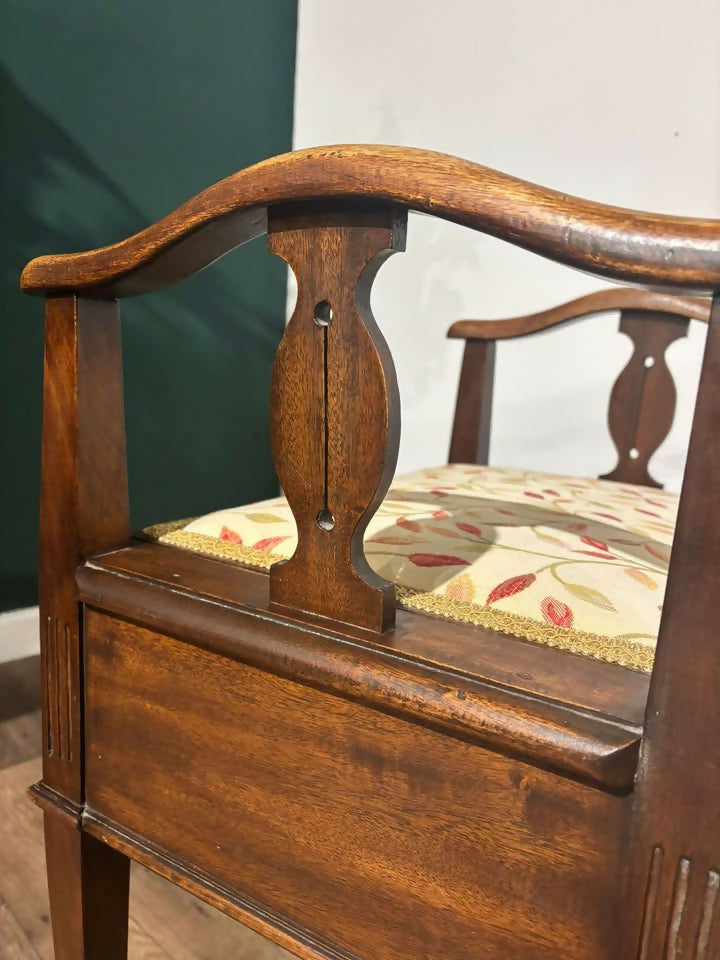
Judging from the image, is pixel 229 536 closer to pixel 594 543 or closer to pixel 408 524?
pixel 408 524

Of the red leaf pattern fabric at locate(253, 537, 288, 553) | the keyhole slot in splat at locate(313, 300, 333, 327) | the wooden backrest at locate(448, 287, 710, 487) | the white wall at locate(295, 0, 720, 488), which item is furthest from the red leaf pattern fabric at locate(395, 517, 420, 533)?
the white wall at locate(295, 0, 720, 488)

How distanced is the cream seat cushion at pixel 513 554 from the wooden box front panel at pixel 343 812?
0.32 feet

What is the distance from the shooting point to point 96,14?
5.21ft

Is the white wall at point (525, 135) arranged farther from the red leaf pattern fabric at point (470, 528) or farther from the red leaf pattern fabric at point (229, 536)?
the red leaf pattern fabric at point (229, 536)

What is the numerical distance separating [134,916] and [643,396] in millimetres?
1112

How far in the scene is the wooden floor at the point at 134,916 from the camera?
2.99 ft

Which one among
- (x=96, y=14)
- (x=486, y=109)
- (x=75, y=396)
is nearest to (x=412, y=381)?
(x=486, y=109)

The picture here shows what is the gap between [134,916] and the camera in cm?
97

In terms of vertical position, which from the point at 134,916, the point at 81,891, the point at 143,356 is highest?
the point at 143,356

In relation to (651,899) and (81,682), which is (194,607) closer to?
(81,682)

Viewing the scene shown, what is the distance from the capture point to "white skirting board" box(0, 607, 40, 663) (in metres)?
1.58

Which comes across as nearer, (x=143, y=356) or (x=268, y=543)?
(x=268, y=543)

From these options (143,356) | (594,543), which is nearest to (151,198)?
(143,356)

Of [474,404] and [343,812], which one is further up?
[474,404]
